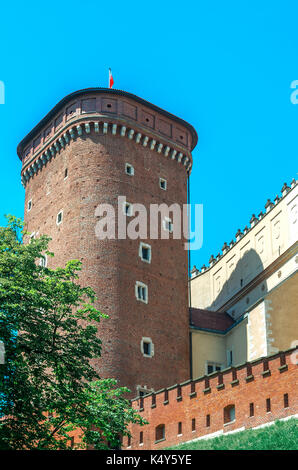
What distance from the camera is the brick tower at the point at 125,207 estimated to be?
45844mm

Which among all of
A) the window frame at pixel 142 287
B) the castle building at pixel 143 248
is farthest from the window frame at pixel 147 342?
the window frame at pixel 142 287

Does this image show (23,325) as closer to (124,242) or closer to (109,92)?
(124,242)

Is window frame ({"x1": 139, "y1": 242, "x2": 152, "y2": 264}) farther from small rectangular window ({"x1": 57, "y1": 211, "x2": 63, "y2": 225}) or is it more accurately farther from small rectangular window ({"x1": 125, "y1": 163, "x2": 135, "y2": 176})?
small rectangular window ({"x1": 57, "y1": 211, "x2": 63, "y2": 225})

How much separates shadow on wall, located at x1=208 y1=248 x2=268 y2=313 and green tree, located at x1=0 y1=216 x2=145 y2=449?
2619 centimetres

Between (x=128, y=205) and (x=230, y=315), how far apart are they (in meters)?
A: 13.0

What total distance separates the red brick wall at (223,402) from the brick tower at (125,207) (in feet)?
18.9

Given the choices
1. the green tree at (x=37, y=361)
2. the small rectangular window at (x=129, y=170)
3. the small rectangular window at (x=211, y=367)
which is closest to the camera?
the green tree at (x=37, y=361)

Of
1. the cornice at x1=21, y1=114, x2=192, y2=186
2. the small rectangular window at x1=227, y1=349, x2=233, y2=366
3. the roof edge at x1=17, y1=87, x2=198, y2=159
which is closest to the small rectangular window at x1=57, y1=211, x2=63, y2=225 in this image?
the cornice at x1=21, y1=114, x2=192, y2=186

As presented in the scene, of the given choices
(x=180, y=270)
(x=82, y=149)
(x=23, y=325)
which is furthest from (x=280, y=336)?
(x=23, y=325)

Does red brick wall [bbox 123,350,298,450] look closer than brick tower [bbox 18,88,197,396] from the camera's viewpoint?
Yes

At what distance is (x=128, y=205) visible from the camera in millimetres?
48969

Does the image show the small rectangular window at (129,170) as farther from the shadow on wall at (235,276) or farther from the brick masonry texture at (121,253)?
the shadow on wall at (235,276)

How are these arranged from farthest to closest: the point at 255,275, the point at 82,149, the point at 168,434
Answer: the point at 255,275 < the point at 82,149 < the point at 168,434

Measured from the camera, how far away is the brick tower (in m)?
45.8
